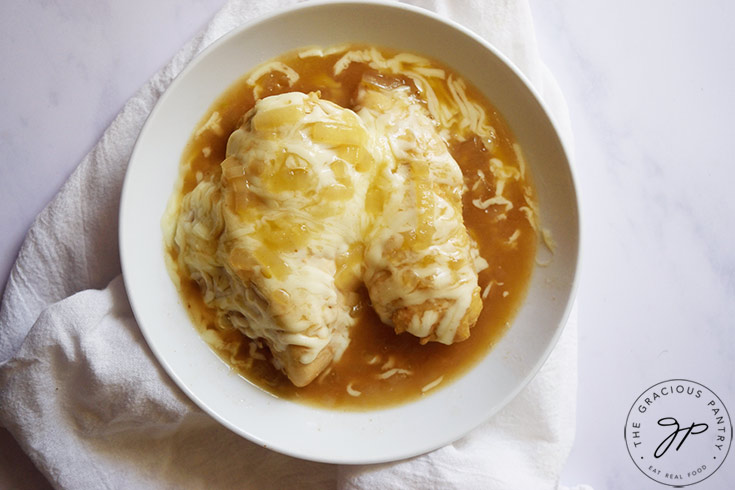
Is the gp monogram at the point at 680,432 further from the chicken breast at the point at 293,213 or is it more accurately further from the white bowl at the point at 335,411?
the chicken breast at the point at 293,213

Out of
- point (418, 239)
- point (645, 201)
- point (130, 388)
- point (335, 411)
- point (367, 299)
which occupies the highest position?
point (418, 239)

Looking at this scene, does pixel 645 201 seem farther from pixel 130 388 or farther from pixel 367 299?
pixel 130 388

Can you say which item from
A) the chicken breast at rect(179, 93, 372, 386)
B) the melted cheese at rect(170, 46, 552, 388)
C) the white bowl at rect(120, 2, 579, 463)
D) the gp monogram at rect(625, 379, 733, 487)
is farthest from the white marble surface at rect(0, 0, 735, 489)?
the chicken breast at rect(179, 93, 372, 386)

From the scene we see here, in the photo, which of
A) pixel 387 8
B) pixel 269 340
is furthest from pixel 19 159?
pixel 387 8

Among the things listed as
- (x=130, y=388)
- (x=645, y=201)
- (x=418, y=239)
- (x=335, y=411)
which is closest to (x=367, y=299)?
(x=418, y=239)

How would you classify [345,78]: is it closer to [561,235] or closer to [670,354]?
[561,235]

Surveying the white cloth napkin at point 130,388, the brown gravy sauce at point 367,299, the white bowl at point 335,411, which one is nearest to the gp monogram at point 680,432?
the white cloth napkin at point 130,388
